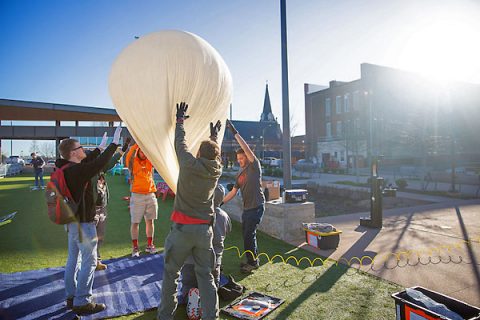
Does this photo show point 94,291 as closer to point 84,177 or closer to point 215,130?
point 84,177

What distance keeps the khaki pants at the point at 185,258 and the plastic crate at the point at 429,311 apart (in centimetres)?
159

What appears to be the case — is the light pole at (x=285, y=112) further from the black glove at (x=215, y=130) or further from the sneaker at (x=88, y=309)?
the sneaker at (x=88, y=309)

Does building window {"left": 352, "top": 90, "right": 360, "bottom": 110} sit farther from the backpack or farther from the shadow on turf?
the backpack

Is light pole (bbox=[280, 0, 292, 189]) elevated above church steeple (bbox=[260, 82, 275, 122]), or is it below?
below

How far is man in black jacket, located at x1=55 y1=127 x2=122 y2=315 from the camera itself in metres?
2.98

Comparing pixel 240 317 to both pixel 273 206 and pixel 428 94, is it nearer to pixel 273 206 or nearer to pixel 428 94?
pixel 273 206

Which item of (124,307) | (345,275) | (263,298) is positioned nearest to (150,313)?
(124,307)

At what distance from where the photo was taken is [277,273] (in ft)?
13.8

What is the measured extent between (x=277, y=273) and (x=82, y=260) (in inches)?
98.3

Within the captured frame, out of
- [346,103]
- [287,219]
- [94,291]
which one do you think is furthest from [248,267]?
[346,103]

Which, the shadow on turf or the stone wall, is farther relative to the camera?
the stone wall

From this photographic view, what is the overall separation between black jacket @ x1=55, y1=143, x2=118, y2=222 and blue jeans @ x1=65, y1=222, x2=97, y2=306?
0.40 ft

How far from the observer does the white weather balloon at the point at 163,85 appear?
2822mm

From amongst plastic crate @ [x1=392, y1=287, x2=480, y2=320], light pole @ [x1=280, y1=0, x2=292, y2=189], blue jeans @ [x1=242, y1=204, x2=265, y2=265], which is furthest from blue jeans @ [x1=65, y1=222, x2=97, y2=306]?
light pole @ [x1=280, y1=0, x2=292, y2=189]
